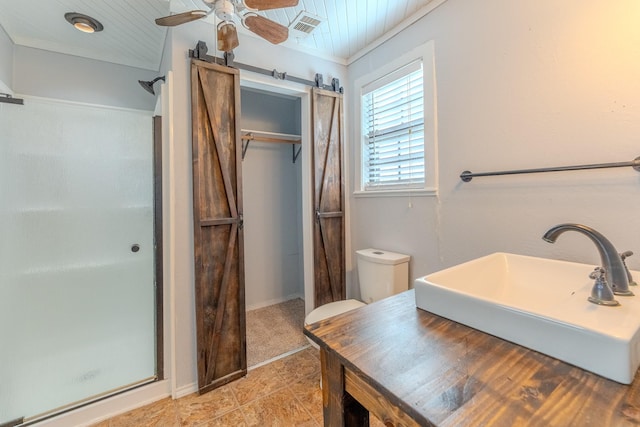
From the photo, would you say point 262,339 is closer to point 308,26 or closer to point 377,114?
point 377,114

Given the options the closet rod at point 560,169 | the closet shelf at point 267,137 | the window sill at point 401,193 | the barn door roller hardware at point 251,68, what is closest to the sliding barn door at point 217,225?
the barn door roller hardware at point 251,68

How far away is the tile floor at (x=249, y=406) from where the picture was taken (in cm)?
150

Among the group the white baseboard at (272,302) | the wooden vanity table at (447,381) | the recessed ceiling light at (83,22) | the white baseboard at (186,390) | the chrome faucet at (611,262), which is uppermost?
the recessed ceiling light at (83,22)

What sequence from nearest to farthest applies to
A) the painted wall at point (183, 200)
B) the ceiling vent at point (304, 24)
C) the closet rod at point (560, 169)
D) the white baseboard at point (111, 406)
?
the closet rod at point (560, 169) → the white baseboard at point (111, 406) → the painted wall at point (183, 200) → the ceiling vent at point (304, 24)

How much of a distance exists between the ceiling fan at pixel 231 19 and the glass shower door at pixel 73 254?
3.37ft

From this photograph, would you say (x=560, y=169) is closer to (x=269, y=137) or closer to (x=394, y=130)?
(x=394, y=130)

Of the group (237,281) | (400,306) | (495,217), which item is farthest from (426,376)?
(237,281)

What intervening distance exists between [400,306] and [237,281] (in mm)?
1269

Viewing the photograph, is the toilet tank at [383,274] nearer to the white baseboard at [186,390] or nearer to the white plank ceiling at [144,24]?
the white baseboard at [186,390]

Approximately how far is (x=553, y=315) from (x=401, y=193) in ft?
4.54

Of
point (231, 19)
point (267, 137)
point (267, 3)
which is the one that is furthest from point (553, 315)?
point (267, 137)

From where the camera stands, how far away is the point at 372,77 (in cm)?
215

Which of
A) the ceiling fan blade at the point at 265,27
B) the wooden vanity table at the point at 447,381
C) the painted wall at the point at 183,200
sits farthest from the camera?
the painted wall at the point at 183,200

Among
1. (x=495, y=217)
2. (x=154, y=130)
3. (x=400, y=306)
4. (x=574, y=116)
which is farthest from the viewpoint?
(x=154, y=130)
